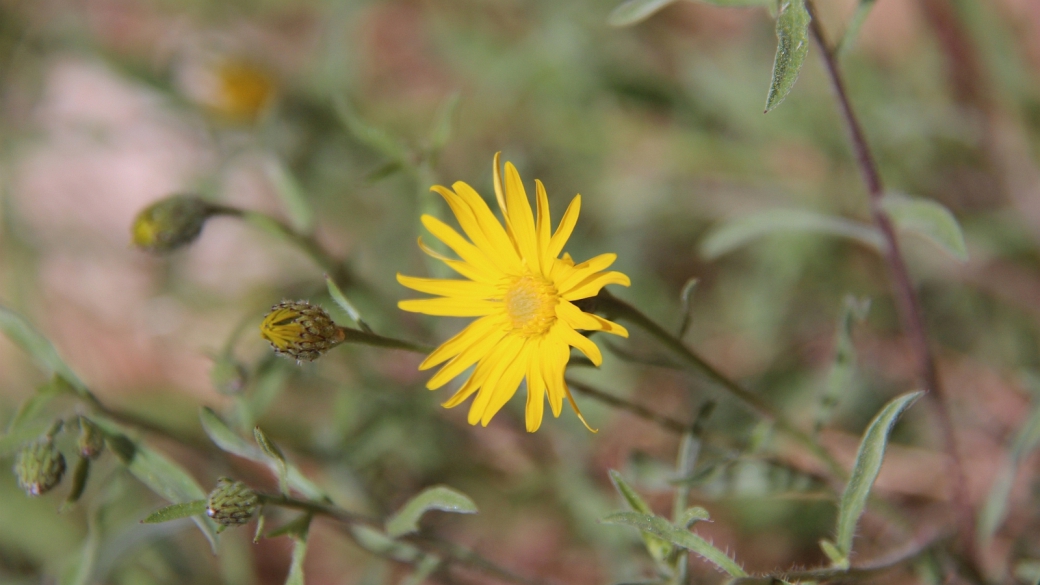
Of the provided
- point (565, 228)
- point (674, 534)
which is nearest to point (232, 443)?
point (565, 228)

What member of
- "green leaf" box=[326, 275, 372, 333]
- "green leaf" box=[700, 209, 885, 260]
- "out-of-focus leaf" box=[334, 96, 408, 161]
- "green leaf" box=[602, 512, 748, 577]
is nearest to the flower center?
"green leaf" box=[326, 275, 372, 333]

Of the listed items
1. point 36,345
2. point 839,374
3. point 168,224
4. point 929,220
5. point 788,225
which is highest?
point 929,220

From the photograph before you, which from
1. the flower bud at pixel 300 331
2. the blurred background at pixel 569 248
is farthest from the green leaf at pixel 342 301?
the blurred background at pixel 569 248

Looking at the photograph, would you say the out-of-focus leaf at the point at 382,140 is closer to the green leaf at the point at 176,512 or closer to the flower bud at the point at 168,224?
the flower bud at the point at 168,224

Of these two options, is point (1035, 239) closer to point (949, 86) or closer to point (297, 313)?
point (949, 86)

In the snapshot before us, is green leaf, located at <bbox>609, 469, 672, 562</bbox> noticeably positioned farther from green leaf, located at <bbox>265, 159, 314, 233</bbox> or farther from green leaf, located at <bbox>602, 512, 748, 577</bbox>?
green leaf, located at <bbox>265, 159, 314, 233</bbox>

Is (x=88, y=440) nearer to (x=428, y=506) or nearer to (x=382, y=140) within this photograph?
(x=428, y=506)
